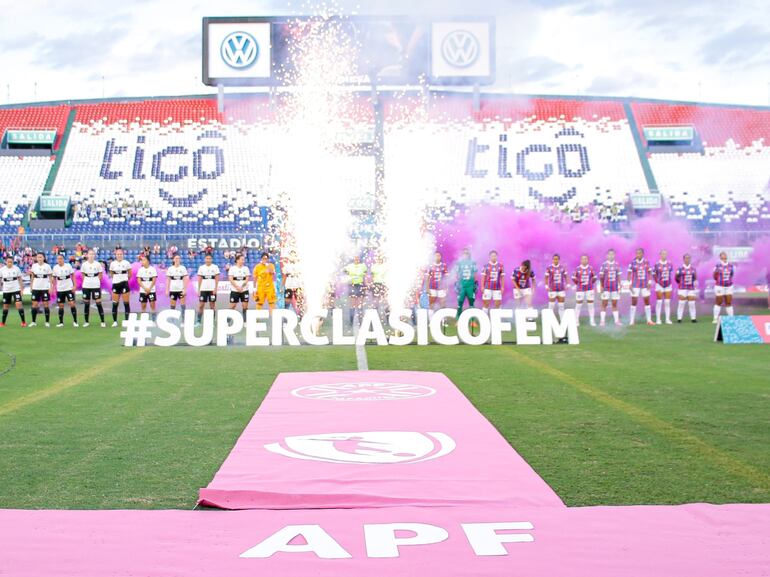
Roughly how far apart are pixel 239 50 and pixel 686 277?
19.1 m

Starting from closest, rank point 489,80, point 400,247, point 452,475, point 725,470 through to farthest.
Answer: point 452,475 → point 725,470 → point 400,247 → point 489,80

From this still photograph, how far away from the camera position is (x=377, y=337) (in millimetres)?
13586

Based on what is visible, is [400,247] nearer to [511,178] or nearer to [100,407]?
[100,407]

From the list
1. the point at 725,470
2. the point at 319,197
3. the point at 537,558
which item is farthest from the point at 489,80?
the point at 537,558

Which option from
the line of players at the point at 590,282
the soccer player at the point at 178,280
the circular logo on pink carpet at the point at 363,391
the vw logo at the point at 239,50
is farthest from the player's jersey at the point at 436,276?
the vw logo at the point at 239,50

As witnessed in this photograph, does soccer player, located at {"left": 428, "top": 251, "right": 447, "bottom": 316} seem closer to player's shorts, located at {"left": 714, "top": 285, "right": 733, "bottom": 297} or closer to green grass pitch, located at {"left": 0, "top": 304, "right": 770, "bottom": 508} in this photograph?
green grass pitch, located at {"left": 0, "top": 304, "right": 770, "bottom": 508}

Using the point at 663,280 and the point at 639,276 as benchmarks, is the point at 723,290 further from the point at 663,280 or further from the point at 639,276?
the point at 639,276

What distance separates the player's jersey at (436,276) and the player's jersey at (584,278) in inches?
108

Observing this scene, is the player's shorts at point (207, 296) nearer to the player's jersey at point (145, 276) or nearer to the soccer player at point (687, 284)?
the player's jersey at point (145, 276)

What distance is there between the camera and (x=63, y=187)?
116 feet

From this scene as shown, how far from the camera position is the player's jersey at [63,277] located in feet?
59.5

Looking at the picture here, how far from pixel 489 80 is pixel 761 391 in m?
23.6

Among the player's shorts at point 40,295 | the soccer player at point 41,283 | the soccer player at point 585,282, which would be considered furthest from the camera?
the player's shorts at point 40,295

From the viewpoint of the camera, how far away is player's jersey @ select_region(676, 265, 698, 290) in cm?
1841
